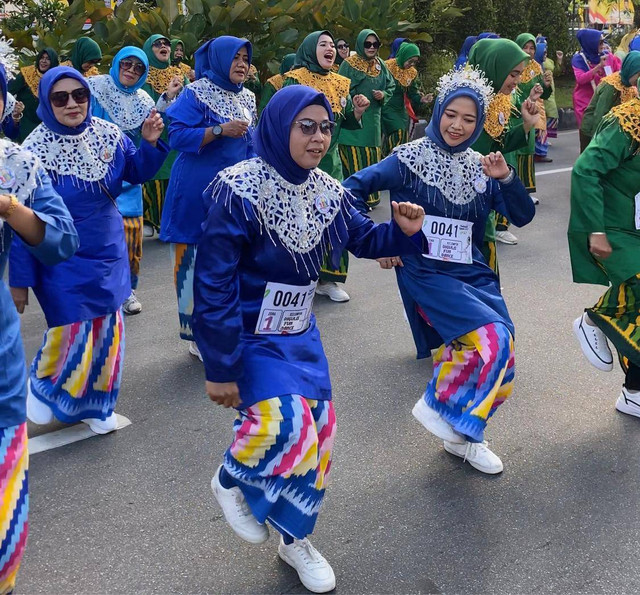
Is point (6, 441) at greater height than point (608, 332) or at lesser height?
greater

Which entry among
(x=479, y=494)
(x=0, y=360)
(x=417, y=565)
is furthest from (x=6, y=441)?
(x=479, y=494)

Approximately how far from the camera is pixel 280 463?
2723 mm

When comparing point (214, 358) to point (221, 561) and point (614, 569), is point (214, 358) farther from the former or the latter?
point (614, 569)

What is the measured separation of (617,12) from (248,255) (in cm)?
2298

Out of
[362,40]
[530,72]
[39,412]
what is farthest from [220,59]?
[530,72]

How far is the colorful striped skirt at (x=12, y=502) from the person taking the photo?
242 cm

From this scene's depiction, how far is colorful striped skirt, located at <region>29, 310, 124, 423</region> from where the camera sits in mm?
3969

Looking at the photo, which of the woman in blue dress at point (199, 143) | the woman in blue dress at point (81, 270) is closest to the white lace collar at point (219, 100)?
the woman in blue dress at point (199, 143)

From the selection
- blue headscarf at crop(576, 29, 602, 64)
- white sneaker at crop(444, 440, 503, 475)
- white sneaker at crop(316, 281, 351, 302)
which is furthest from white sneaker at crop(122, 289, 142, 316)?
blue headscarf at crop(576, 29, 602, 64)

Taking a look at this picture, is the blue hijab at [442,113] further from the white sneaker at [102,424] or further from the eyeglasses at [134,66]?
the eyeglasses at [134,66]

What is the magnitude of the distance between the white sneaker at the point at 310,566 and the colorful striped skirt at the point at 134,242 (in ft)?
10.8

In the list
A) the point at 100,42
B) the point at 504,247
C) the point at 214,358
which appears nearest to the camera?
the point at 214,358

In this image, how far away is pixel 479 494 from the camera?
3.53 meters

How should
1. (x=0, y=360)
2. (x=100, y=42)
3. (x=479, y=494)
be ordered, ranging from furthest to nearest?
(x=100, y=42) < (x=479, y=494) < (x=0, y=360)
